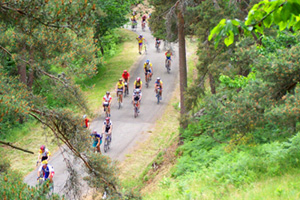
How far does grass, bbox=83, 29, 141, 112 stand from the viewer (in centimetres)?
2930

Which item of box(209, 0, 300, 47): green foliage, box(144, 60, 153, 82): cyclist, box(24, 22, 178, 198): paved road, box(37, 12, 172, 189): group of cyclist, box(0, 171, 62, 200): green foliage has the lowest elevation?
box(24, 22, 178, 198): paved road

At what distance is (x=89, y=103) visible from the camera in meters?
14.8

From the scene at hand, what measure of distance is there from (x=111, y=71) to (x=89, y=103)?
789 inches

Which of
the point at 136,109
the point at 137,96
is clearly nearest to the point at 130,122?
the point at 136,109

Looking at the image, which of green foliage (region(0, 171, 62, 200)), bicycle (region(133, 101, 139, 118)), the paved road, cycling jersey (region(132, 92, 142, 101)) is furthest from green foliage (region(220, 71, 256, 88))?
bicycle (region(133, 101, 139, 118))

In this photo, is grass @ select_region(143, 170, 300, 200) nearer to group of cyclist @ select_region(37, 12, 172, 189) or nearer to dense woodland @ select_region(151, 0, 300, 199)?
dense woodland @ select_region(151, 0, 300, 199)

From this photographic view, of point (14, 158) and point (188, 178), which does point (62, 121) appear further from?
point (14, 158)

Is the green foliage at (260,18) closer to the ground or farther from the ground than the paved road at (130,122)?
farther from the ground

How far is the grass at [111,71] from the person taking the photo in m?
29.3

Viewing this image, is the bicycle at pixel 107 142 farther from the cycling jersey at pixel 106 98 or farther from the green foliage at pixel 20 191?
the green foliage at pixel 20 191

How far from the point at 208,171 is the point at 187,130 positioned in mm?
6284

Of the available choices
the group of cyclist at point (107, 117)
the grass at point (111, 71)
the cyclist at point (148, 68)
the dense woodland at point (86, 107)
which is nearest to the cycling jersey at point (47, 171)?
the group of cyclist at point (107, 117)

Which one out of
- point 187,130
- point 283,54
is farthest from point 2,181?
point 187,130

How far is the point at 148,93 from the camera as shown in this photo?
1168 inches
